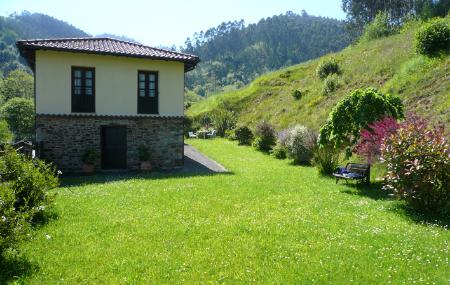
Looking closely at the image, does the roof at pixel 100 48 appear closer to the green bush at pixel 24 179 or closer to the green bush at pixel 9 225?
the green bush at pixel 24 179

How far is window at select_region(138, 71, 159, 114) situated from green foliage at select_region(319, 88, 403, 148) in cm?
827

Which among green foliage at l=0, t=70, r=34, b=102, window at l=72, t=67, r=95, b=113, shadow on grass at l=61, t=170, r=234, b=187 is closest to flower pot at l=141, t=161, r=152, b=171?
shadow on grass at l=61, t=170, r=234, b=187

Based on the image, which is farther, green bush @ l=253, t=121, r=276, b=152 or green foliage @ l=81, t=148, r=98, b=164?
green bush @ l=253, t=121, r=276, b=152

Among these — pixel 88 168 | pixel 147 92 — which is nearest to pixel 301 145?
pixel 147 92

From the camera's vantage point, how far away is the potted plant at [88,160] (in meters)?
16.2

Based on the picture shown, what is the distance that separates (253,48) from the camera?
146 m

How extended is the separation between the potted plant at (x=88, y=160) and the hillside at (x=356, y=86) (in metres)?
13.5

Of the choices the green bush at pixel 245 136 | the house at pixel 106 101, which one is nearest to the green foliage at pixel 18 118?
the green bush at pixel 245 136

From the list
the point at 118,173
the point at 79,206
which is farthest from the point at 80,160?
the point at 79,206

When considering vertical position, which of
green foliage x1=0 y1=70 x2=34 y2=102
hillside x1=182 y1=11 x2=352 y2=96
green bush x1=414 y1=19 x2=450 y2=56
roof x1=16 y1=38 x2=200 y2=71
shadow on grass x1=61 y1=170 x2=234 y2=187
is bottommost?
shadow on grass x1=61 y1=170 x2=234 y2=187

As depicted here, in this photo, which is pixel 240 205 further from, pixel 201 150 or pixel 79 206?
pixel 201 150

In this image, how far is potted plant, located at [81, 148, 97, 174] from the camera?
16.2m

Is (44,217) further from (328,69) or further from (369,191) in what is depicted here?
(328,69)

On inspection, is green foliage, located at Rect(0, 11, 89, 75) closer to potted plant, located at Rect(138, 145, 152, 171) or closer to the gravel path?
the gravel path
